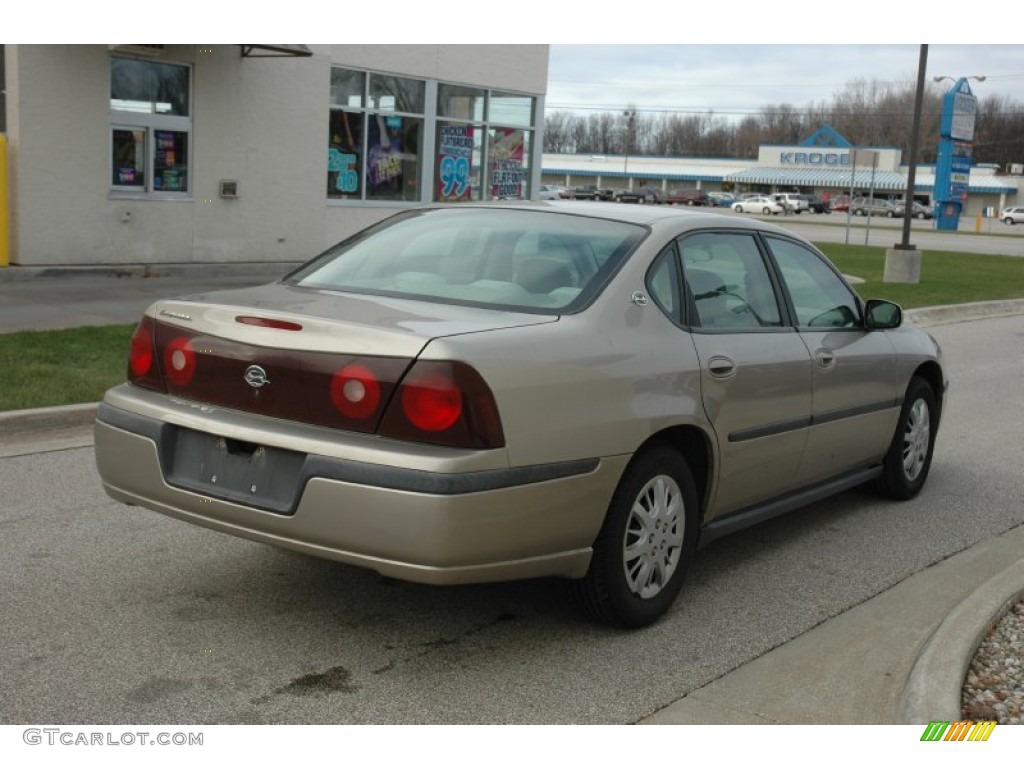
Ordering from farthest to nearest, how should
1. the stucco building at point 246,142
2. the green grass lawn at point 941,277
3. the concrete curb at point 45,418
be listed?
the green grass lawn at point 941,277
the stucco building at point 246,142
the concrete curb at point 45,418

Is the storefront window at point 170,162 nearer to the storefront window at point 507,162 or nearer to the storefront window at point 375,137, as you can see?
the storefront window at point 375,137

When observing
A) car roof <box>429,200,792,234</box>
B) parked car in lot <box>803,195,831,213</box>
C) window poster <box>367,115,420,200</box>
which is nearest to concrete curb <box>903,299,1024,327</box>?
window poster <box>367,115,420,200</box>

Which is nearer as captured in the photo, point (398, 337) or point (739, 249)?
point (398, 337)

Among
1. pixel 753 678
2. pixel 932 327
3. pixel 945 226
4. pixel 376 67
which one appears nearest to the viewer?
pixel 753 678

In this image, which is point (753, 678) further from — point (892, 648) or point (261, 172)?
point (261, 172)

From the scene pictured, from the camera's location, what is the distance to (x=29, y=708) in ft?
12.2

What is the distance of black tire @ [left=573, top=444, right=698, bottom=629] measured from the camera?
4.45 meters

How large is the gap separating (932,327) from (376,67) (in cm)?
1009

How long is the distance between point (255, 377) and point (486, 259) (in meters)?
1.19

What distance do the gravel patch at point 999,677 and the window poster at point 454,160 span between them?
18.6 metres

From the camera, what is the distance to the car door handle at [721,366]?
4883mm

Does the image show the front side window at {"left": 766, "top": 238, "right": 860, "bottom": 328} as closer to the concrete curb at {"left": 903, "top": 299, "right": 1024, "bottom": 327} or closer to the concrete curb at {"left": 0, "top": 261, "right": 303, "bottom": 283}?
the concrete curb at {"left": 903, "top": 299, "right": 1024, "bottom": 327}

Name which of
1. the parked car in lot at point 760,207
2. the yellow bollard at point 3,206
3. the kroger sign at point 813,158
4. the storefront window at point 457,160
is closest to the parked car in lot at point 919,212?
the parked car in lot at point 760,207

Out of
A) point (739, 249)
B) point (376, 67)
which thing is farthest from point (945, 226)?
point (739, 249)
